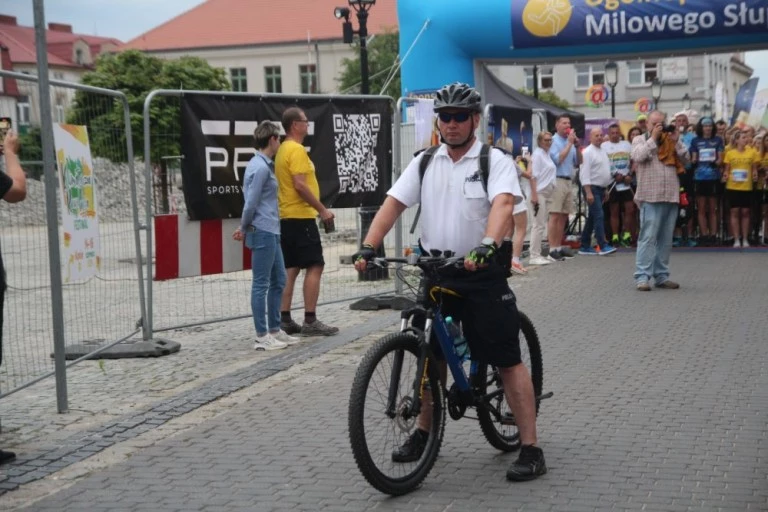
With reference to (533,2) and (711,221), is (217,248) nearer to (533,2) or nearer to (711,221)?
(533,2)

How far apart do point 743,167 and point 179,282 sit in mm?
9024

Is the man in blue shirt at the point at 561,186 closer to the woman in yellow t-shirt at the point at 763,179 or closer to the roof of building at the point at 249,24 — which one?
the woman in yellow t-shirt at the point at 763,179

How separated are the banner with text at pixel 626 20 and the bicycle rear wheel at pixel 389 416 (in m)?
13.1

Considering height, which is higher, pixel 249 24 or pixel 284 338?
pixel 249 24

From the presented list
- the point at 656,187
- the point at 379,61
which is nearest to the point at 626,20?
the point at 656,187

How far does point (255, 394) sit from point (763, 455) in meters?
3.41

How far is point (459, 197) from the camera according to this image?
5.59 m

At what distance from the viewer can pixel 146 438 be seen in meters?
6.64

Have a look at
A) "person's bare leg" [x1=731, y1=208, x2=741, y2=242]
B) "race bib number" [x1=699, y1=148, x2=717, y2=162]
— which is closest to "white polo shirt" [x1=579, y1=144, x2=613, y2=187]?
"race bib number" [x1=699, y1=148, x2=717, y2=162]

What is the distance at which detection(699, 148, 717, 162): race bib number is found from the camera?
1809cm

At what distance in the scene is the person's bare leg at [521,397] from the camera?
5566mm

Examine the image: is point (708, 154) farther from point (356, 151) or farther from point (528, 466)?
point (528, 466)

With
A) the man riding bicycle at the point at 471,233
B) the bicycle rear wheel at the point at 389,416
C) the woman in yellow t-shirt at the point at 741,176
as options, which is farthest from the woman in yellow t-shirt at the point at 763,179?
the bicycle rear wheel at the point at 389,416

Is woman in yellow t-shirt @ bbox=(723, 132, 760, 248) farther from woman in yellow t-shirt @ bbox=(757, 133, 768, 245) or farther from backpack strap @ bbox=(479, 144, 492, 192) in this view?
backpack strap @ bbox=(479, 144, 492, 192)
